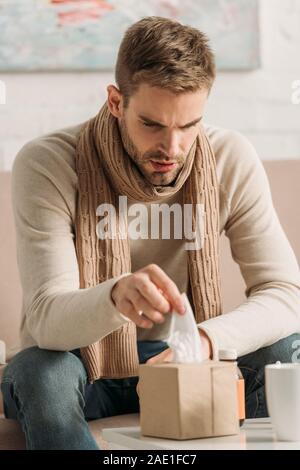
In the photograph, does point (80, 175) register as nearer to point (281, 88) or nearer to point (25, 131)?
point (25, 131)

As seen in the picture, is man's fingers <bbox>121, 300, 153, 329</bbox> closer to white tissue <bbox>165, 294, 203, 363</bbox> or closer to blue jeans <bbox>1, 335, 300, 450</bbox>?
white tissue <bbox>165, 294, 203, 363</bbox>

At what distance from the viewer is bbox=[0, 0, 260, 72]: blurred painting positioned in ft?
8.38

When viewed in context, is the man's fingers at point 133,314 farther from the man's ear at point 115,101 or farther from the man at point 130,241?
the man's ear at point 115,101

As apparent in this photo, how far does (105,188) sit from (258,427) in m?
0.58

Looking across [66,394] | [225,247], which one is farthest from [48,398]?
[225,247]

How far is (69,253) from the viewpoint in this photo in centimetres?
155

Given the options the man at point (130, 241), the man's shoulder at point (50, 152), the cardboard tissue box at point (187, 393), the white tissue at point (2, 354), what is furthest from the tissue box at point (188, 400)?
the white tissue at point (2, 354)

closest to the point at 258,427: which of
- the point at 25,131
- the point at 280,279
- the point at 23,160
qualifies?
the point at 280,279

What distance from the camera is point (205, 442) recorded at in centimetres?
112

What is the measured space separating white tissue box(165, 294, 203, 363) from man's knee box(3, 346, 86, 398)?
0.25 meters

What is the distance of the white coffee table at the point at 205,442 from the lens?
109 centimetres

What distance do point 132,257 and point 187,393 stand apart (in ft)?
2.01

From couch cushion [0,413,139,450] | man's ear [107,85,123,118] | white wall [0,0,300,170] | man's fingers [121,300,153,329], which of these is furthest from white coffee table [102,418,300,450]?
white wall [0,0,300,170]

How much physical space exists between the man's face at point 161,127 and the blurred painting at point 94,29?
3.47ft
